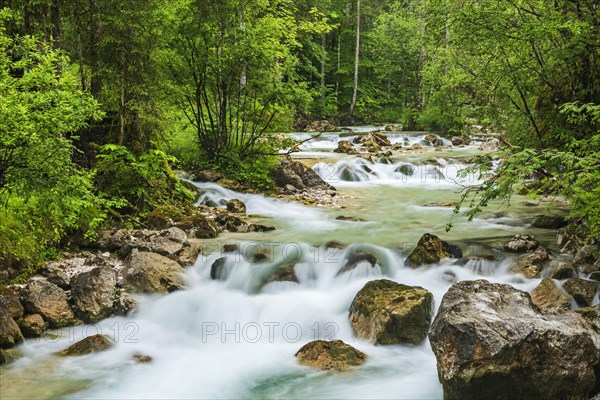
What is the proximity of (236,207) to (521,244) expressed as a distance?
6.45m

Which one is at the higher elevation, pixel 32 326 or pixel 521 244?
pixel 521 244

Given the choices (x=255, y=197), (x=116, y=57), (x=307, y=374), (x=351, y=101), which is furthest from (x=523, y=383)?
(x=351, y=101)

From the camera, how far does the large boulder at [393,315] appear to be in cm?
609

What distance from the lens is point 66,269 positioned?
7211mm

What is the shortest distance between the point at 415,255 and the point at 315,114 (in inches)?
1033

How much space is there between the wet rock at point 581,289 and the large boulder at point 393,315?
1.87 meters

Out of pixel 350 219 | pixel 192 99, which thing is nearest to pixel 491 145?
pixel 350 219

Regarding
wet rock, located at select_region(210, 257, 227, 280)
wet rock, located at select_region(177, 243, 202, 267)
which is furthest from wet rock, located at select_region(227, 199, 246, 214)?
wet rock, located at select_region(210, 257, 227, 280)

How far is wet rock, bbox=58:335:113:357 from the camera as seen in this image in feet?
18.9

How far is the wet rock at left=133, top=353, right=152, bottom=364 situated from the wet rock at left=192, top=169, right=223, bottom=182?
7.60 meters

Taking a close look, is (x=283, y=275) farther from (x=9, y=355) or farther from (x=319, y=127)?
(x=319, y=127)

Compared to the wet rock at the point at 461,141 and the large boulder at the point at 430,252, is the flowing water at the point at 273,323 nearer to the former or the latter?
the large boulder at the point at 430,252

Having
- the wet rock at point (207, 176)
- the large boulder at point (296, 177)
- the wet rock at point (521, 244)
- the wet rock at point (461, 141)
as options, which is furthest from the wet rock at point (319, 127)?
the wet rock at point (521, 244)

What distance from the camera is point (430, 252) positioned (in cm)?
802
